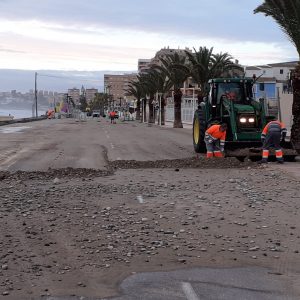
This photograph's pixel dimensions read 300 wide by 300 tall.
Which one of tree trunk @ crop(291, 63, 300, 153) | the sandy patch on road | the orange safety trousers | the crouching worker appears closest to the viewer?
the sandy patch on road

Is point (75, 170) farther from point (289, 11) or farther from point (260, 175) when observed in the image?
point (289, 11)

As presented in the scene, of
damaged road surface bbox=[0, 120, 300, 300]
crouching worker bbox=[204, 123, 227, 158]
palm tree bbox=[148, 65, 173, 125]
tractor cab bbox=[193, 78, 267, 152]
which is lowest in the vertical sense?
damaged road surface bbox=[0, 120, 300, 300]

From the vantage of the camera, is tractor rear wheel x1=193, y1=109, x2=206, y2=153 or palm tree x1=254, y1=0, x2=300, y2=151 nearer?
palm tree x1=254, y1=0, x2=300, y2=151

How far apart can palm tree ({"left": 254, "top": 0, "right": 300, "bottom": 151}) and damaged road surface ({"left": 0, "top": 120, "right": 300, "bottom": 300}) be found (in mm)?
5817

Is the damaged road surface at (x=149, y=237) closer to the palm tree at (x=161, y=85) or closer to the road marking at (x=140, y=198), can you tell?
the road marking at (x=140, y=198)

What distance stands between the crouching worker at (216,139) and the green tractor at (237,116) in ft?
0.94

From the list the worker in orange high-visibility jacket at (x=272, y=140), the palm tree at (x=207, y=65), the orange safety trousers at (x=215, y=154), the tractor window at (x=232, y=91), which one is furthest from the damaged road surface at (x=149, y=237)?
the palm tree at (x=207, y=65)

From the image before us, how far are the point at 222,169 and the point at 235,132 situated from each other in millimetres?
2847

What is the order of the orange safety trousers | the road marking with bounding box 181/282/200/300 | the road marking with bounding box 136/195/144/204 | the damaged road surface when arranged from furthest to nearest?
the orange safety trousers
the road marking with bounding box 136/195/144/204
the damaged road surface
the road marking with bounding box 181/282/200/300

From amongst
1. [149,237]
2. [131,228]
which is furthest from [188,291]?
[131,228]

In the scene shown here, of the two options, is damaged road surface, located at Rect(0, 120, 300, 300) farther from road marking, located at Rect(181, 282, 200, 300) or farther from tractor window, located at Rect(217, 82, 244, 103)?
tractor window, located at Rect(217, 82, 244, 103)

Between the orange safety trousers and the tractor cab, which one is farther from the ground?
the tractor cab

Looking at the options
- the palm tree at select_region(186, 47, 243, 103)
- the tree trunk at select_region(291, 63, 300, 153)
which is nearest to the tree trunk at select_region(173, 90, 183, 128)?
the palm tree at select_region(186, 47, 243, 103)

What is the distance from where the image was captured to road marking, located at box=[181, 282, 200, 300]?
5.24 metres
